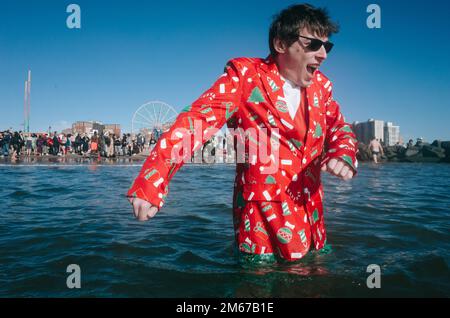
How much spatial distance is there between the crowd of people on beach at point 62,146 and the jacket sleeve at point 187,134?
2581cm

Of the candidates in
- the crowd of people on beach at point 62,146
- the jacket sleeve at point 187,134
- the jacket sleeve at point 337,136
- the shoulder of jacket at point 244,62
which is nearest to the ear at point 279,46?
the shoulder of jacket at point 244,62

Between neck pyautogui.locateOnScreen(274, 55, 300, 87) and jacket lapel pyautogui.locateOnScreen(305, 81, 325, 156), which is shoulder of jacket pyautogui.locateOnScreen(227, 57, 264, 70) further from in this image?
jacket lapel pyautogui.locateOnScreen(305, 81, 325, 156)

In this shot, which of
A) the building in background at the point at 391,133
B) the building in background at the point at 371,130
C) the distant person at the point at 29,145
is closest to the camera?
the distant person at the point at 29,145

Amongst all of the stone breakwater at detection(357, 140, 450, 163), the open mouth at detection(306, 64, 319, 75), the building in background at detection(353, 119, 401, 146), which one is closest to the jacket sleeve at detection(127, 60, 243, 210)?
the open mouth at detection(306, 64, 319, 75)

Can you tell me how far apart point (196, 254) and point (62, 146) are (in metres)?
28.5

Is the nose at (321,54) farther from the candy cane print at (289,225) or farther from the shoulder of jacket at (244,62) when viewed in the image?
the candy cane print at (289,225)

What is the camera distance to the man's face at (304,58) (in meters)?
2.15

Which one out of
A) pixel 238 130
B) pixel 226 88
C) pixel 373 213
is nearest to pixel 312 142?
pixel 238 130

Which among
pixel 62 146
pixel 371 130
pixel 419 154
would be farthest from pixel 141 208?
pixel 371 130

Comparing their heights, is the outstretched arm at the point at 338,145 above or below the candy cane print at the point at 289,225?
above

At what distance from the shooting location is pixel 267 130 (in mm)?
2209

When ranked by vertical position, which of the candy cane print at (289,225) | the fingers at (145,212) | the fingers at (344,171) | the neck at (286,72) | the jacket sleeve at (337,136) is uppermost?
the neck at (286,72)

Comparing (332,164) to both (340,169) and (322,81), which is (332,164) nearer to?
(340,169)
